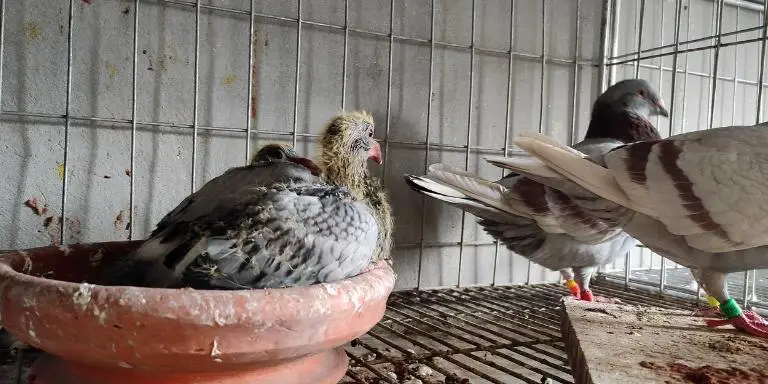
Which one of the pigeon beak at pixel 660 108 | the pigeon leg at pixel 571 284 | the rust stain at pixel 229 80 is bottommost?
the pigeon leg at pixel 571 284

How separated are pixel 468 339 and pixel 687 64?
1802 millimetres

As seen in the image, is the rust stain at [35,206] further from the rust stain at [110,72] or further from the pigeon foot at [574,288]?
the pigeon foot at [574,288]

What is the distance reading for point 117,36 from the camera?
4.81ft

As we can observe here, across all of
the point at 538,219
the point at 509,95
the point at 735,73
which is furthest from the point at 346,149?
the point at 735,73

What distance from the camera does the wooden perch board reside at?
0.83 metres

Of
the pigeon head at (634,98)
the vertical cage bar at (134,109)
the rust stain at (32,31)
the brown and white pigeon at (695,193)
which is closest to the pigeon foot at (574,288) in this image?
the brown and white pigeon at (695,193)

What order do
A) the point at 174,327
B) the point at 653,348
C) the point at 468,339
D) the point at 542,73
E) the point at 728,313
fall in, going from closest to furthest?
1. the point at 174,327
2. the point at 653,348
3. the point at 728,313
4. the point at 468,339
5. the point at 542,73

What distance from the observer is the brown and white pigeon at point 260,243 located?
0.72 metres

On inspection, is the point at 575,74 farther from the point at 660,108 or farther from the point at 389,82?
the point at 389,82

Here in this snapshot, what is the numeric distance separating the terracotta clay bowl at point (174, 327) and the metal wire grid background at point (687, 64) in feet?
6.14

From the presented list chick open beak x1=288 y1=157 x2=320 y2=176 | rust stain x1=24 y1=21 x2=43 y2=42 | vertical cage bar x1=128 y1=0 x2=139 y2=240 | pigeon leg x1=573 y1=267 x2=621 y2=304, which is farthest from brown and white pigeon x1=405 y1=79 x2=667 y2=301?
rust stain x1=24 y1=21 x2=43 y2=42

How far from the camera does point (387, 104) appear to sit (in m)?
1.88

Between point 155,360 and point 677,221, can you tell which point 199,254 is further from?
point 677,221

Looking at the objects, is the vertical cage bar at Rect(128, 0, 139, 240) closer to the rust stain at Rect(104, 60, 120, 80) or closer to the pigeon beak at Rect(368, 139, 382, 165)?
the rust stain at Rect(104, 60, 120, 80)
